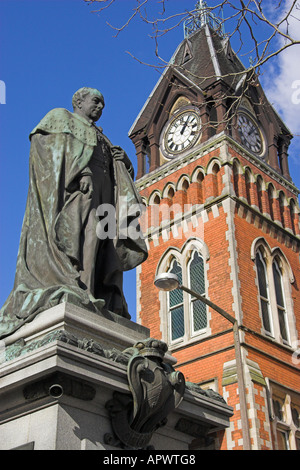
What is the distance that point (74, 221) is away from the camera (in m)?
4.92

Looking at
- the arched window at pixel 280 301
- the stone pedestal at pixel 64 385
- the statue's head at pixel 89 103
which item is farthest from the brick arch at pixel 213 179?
the stone pedestal at pixel 64 385

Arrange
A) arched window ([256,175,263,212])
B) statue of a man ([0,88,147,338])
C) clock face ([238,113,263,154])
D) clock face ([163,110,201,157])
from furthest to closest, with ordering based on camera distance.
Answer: clock face ([238,113,263,154]) → clock face ([163,110,201,157]) → arched window ([256,175,263,212]) → statue of a man ([0,88,147,338])

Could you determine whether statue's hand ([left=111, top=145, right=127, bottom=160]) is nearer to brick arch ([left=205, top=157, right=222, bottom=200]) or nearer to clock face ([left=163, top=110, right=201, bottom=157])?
brick arch ([left=205, top=157, right=222, bottom=200])

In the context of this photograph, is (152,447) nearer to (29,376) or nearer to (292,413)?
(29,376)

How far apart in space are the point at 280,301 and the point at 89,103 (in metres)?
20.8

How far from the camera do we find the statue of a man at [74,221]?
4707mm

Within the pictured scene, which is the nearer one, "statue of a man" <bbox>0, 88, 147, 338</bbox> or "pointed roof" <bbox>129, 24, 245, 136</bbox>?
"statue of a man" <bbox>0, 88, 147, 338</bbox>

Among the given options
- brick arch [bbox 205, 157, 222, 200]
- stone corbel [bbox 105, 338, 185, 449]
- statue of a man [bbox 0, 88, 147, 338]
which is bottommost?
stone corbel [bbox 105, 338, 185, 449]

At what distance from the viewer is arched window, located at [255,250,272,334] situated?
78.9ft

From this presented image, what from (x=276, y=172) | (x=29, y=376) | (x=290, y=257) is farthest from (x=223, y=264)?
(x=29, y=376)

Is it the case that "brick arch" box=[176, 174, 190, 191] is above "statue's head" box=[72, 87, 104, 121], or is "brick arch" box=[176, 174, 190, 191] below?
above

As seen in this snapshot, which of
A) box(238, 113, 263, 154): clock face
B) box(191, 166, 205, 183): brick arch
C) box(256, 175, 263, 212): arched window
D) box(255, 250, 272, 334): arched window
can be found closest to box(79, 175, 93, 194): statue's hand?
box(255, 250, 272, 334): arched window

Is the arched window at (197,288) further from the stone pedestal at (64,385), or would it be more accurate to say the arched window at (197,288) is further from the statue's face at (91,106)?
the stone pedestal at (64,385)

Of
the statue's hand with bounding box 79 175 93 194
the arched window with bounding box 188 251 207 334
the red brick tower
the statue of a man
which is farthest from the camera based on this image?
the arched window with bounding box 188 251 207 334
